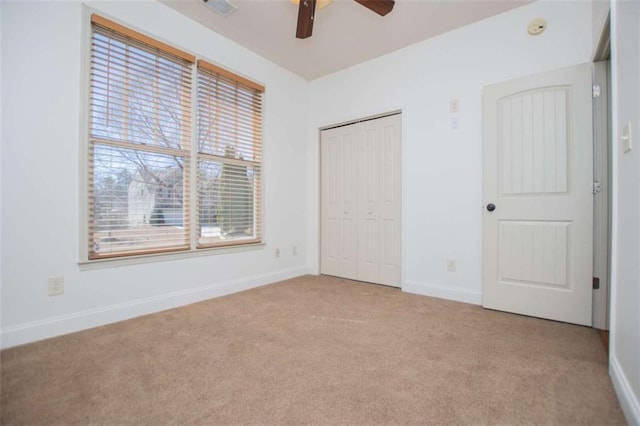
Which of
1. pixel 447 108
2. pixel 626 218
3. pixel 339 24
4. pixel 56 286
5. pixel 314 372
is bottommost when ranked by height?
pixel 314 372

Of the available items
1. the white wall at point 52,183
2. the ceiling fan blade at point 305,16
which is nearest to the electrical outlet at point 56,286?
the white wall at point 52,183

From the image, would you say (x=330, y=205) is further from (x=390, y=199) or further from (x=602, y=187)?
(x=602, y=187)

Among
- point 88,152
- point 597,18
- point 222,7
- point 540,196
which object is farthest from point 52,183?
point 597,18

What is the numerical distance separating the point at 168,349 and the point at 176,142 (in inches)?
70.7

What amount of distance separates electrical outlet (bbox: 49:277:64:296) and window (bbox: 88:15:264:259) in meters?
0.24

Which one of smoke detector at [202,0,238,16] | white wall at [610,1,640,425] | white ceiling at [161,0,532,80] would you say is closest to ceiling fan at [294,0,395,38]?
white ceiling at [161,0,532,80]

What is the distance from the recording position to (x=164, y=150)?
2.65 metres

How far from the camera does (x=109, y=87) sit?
7.63 ft

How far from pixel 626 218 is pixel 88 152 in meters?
3.25

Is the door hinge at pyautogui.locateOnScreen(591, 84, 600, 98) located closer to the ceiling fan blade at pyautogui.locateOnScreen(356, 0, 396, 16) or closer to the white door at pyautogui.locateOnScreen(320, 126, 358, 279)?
the ceiling fan blade at pyautogui.locateOnScreen(356, 0, 396, 16)

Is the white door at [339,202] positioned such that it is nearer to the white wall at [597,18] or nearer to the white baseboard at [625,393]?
the white wall at [597,18]

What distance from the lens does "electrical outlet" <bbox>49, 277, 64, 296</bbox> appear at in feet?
6.73

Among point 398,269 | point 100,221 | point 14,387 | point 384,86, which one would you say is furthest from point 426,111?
point 14,387

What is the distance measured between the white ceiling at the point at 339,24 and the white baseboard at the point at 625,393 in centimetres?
278
